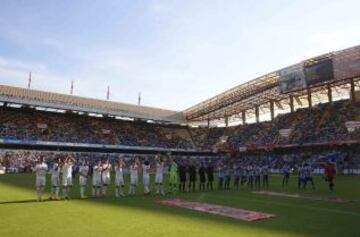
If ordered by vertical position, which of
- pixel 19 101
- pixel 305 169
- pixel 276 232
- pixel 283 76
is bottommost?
pixel 276 232

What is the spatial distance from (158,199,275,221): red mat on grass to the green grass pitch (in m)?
0.59

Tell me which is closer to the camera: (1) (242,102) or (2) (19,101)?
(2) (19,101)

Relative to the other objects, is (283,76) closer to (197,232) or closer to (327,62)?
(327,62)

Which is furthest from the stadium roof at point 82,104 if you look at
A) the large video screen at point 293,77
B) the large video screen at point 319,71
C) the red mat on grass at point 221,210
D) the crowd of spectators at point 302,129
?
the red mat on grass at point 221,210

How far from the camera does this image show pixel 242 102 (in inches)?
2490

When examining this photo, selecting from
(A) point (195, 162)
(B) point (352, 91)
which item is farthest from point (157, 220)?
(B) point (352, 91)

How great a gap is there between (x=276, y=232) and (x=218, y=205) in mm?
6225

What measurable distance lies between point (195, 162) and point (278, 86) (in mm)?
19809

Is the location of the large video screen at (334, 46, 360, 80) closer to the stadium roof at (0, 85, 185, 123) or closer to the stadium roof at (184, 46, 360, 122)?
the stadium roof at (184, 46, 360, 122)

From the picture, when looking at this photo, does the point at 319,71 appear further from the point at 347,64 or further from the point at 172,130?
the point at 172,130

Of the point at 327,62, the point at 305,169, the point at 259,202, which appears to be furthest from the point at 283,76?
the point at 259,202

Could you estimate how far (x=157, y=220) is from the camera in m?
12.7

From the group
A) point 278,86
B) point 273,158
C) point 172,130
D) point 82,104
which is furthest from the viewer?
point 172,130

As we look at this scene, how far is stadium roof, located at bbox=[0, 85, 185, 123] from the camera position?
53688mm
